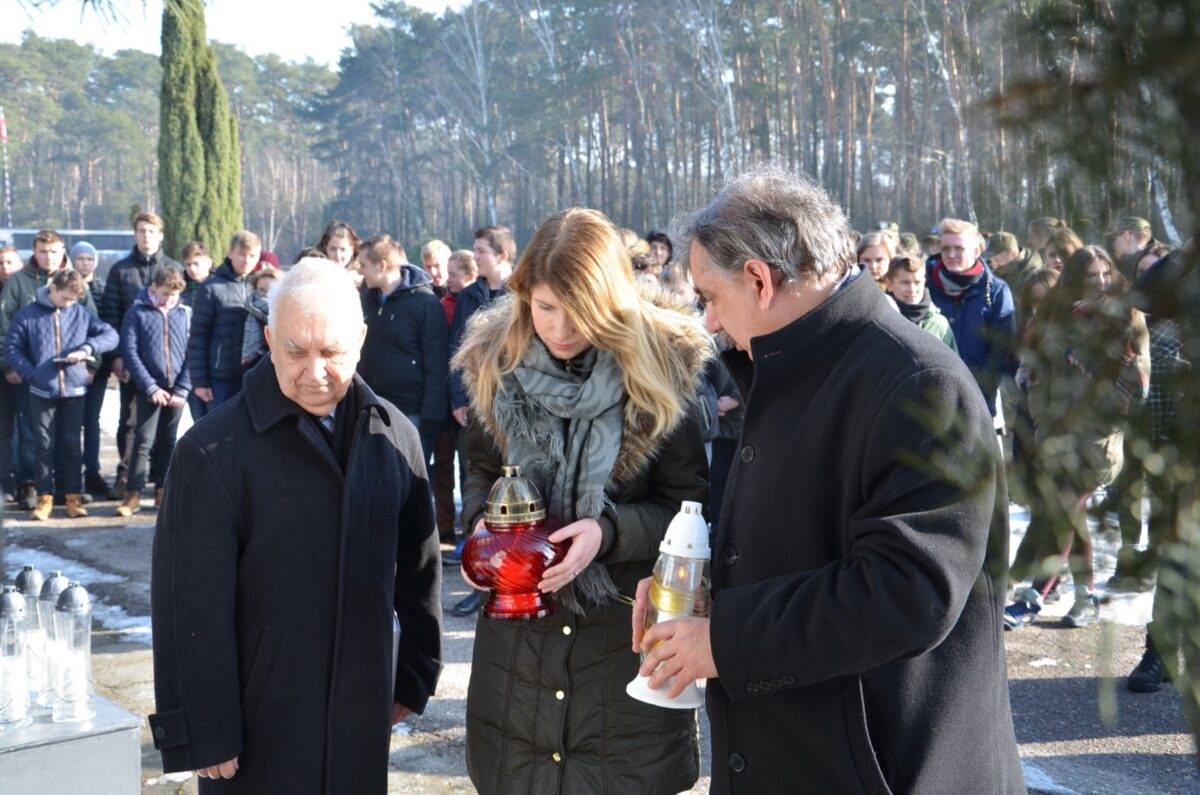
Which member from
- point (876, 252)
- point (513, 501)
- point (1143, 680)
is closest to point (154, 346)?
point (876, 252)

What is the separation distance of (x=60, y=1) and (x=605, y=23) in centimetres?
3613

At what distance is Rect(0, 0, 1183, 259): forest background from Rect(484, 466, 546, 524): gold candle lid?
148 cm

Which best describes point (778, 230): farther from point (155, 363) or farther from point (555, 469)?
point (155, 363)

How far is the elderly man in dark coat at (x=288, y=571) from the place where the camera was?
2367 millimetres

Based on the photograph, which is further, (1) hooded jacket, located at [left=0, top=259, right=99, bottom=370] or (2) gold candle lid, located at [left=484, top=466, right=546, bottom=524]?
(1) hooded jacket, located at [left=0, top=259, right=99, bottom=370]

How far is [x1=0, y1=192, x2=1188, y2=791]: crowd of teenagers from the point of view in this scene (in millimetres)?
755

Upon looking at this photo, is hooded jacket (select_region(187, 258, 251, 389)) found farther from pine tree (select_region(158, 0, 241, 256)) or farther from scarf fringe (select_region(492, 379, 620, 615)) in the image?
pine tree (select_region(158, 0, 241, 256))

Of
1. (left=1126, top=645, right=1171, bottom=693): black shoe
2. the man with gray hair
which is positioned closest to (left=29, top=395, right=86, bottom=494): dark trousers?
(left=1126, top=645, right=1171, bottom=693): black shoe

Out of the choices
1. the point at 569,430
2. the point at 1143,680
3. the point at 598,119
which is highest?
the point at 598,119

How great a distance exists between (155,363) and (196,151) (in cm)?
1886

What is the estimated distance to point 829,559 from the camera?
183cm

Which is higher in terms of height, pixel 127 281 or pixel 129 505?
Answer: pixel 127 281

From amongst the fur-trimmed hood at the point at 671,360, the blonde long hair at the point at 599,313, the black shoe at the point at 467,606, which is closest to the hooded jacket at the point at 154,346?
the black shoe at the point at 467,606

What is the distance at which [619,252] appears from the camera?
9.05 feet
